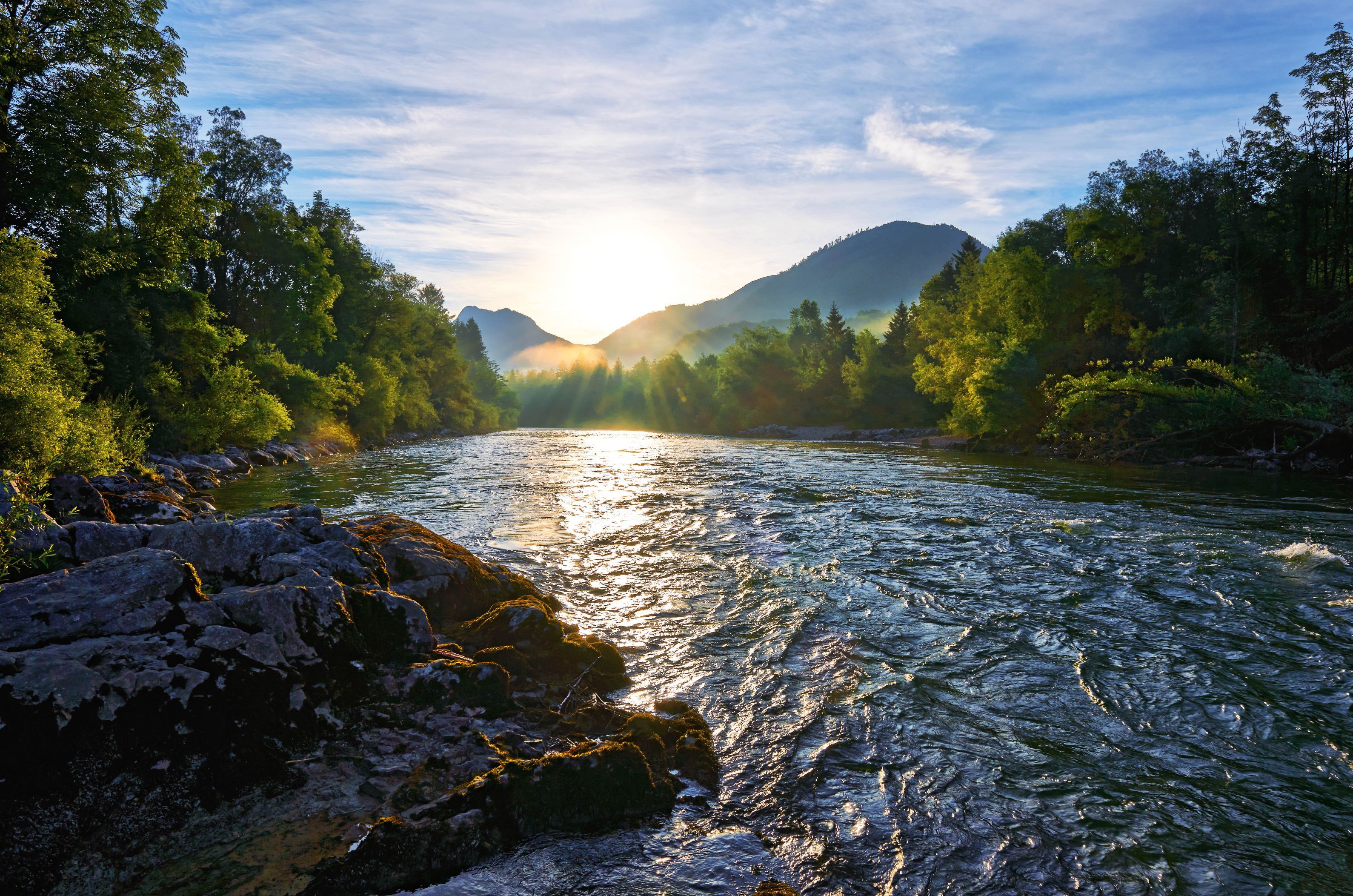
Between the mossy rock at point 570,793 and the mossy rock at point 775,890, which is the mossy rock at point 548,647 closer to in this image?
the mossy rock at point 570,793

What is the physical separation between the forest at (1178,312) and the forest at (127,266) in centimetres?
3671

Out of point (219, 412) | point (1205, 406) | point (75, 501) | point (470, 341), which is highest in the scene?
point (470, 341)

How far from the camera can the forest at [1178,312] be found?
2792 centimetres

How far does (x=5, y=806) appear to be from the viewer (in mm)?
3580

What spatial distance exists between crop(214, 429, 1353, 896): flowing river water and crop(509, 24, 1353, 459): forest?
41.0 ft

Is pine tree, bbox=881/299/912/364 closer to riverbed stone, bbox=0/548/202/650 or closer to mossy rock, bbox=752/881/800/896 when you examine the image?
mossy rock, bbox=752/881/800/896

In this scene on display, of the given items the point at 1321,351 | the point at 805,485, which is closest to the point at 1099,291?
the point at 1321,351

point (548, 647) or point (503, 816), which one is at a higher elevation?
point (548, 647)

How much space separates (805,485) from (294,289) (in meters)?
38.2

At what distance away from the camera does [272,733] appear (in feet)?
15.2

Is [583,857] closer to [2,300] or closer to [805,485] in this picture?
[2,300]

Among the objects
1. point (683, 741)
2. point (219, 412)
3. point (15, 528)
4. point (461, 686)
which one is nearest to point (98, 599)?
point (15, 528)

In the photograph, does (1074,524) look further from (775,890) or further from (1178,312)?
(1178,312)

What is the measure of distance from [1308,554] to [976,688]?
31.6ft
